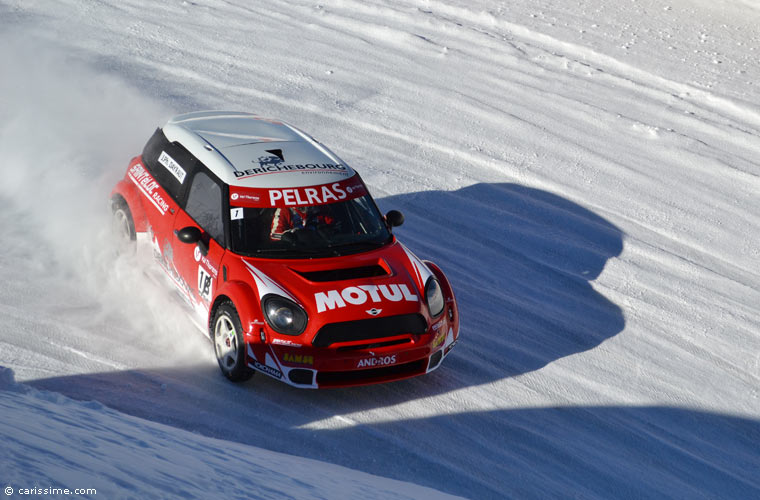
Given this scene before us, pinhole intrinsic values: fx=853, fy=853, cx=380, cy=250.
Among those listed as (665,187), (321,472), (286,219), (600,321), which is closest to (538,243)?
(600,321)

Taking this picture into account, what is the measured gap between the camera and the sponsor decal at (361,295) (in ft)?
19.2

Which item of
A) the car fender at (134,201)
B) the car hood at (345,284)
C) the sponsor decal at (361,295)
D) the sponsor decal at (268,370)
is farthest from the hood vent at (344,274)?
the car fender at (134,201)

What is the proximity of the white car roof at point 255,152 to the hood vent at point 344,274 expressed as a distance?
2.75ft

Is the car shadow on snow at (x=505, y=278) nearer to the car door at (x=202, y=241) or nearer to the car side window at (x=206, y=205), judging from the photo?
the car door at (x=202, y=241)

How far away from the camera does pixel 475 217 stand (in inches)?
371

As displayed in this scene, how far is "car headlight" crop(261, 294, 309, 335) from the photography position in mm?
5805

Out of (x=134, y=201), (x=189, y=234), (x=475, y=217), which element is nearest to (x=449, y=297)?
(x=189, y=234)

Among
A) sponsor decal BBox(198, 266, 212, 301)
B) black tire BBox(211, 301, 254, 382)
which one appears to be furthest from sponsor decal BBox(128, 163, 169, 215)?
black tire BBox(211, 301, 254, 382)

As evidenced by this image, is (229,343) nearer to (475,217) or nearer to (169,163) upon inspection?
(169,163)

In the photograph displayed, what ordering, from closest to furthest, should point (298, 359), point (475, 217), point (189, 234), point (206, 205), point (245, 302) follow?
point (298, 359) → point (245, 302) → point (189, 234) → point (206, 205) → point (475, 217)

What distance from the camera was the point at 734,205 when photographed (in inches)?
400

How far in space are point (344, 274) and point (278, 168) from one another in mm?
1144

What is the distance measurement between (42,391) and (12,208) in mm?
3484

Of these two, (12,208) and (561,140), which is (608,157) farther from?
(12,208)
